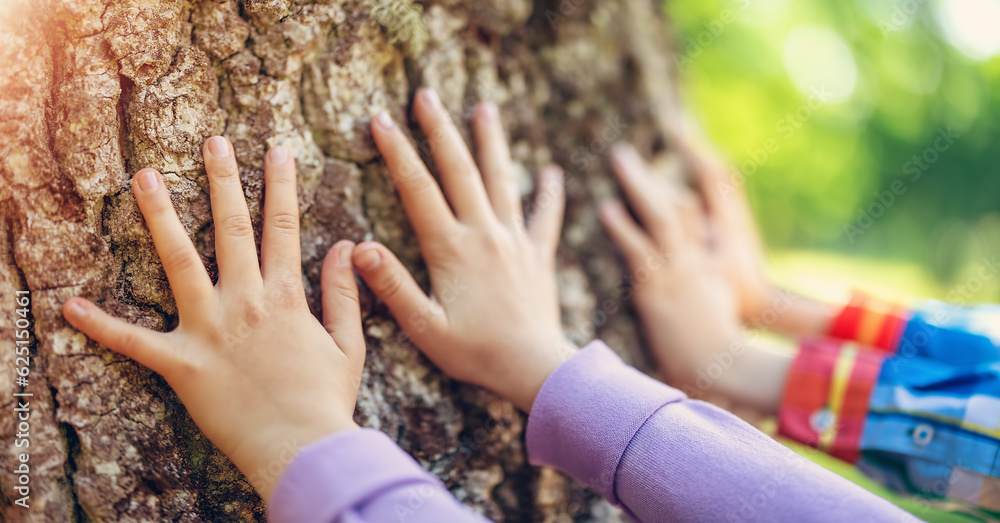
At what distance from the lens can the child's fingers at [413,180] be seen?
1233 millimetres

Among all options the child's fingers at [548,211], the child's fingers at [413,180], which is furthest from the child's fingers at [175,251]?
the child's fingers at [548,211]

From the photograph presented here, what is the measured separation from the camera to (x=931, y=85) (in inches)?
376

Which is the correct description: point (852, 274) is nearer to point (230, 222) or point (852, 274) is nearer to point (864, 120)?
point (864, 120)

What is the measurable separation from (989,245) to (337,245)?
1164 centimetres

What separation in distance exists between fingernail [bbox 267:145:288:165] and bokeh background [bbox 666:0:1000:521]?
653 centimetres

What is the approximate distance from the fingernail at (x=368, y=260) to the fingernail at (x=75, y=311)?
46 centimetres

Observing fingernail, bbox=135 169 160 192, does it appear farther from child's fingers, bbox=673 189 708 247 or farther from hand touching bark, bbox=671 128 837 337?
hand touching bark, bbox=671 128 837 337

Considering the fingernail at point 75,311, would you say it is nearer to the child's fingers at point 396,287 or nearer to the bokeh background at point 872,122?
the child's fingers at point 396,287

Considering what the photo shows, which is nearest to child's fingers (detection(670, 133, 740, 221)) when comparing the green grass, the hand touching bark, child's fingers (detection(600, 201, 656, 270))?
the hand touching bark

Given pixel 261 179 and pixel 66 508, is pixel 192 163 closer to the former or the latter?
pixel 261 179

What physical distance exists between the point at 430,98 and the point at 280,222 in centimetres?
45

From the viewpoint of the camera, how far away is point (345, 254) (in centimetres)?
116

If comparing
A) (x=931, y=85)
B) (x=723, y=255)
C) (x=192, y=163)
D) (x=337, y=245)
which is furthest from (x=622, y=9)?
(x=931, y=85)

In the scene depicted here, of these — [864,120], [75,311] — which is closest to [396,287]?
[75,311]
